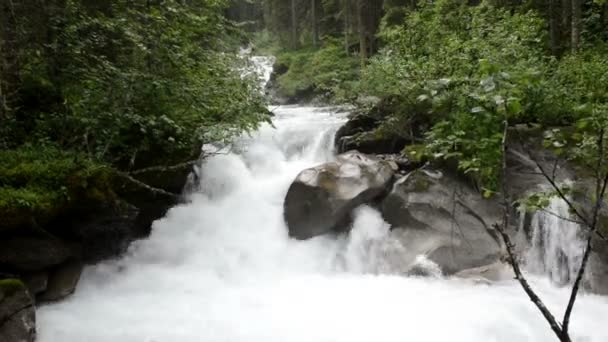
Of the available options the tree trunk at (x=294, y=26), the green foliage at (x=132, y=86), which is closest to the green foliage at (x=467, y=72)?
the green foliage at (x=132, y=86)

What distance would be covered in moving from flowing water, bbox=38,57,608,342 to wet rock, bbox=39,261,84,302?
17 cm

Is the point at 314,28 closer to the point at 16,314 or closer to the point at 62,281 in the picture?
the point at 62,281

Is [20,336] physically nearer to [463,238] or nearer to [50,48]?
[50,48]

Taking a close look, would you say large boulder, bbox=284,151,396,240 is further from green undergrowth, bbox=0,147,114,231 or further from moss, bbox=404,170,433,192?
green undergrowth, bbox=0,147,114,231

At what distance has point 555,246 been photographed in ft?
24.7

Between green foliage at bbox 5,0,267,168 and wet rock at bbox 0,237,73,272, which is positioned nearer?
wet rock at bbox 0,237,73,272

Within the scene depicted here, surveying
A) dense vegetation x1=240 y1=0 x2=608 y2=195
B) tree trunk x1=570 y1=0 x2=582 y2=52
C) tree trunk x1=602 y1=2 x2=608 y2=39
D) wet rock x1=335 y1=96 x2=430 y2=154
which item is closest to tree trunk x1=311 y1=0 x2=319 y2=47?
dense vegetation x1=240 y1=0 x2=608 y2=195

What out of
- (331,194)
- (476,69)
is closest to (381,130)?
(331,194)

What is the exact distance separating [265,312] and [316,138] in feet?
22.2

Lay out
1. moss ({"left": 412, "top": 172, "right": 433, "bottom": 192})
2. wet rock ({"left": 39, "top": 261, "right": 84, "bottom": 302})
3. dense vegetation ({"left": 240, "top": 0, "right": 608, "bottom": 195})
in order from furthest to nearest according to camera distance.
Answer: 1. moss ({"left": 412, "top": 172, "right": 433, "bottom": 192})
2. dense vegetation ({"left": 240, "top": 0, "right": 608, "bottom": 195})
3. wet rock ({"left": 39, "top": 261, "right": 84, "bottom": 302})

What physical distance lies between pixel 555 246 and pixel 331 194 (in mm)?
3840

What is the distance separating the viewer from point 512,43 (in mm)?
8312

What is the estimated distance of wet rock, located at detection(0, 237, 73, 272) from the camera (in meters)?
5.91

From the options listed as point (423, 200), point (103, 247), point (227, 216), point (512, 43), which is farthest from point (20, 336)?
point (512, 43)
